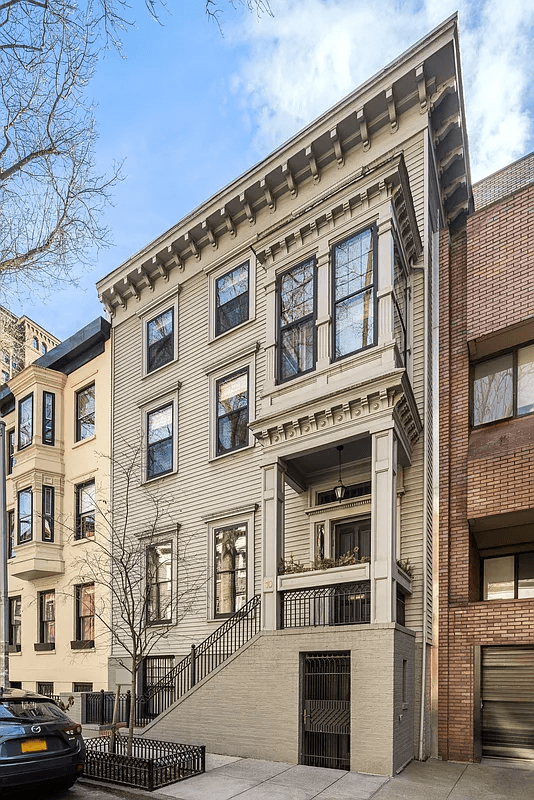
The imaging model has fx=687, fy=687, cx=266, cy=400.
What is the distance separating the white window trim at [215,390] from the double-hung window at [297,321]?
3.11 meters

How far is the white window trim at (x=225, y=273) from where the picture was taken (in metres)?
17.6

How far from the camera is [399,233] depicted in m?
13.2

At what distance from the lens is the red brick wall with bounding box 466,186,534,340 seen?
13578 millimetres

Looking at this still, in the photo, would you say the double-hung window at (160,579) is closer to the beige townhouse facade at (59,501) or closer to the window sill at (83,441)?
the beige townhouse facade at (59,501)

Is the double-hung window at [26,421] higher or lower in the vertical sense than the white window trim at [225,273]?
lower

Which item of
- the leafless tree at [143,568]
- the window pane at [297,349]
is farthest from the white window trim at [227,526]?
the window pane at [297,349]

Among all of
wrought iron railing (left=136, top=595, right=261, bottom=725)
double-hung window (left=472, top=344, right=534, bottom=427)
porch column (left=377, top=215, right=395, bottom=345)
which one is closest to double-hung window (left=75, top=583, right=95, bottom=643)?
wrought iron railing (left=136, top=595, right=261, bottom=725)

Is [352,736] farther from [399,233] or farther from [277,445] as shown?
[399,233]

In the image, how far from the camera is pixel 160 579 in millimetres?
18844

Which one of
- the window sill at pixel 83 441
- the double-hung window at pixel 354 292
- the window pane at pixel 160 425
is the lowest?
the window sill at pixel 83 441

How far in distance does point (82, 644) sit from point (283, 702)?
10.8 metres

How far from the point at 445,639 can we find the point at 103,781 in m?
6.57

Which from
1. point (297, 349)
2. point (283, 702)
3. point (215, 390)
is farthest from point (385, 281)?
point (283, 702)

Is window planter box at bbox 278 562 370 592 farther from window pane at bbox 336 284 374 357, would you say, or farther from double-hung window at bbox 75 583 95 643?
double-hung window at bbox 75 583 95 643
